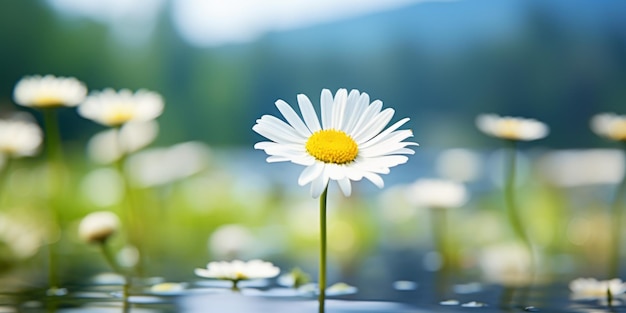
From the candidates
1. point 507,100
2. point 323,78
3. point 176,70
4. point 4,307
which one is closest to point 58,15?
point 176,70

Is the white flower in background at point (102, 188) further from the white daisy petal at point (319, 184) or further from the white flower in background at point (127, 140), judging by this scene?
the white daisy petal at point (319, 184)

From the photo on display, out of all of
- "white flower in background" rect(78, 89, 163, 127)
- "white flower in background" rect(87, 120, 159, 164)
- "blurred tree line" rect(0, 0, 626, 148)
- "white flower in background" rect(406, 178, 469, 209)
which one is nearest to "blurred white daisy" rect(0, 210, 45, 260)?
"white flower in background" rect(87, 120, 159, 164)

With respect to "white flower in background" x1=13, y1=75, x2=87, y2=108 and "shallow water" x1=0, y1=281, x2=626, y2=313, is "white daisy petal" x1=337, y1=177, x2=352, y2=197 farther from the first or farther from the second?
"white flower in background" x1=13, y1=75, x2=87, y2=108

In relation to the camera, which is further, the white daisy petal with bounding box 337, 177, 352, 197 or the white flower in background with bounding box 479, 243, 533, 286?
the white flower in background with bounding box 479, 243, 533, 286

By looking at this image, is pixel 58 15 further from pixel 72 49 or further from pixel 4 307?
pixel 4 307

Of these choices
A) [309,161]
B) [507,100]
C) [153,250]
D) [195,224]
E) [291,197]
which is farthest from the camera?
[507,100]

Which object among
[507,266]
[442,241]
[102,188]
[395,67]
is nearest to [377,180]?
[507,266]

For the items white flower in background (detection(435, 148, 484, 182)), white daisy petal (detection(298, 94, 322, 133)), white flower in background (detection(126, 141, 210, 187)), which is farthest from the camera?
white flower in background (detection(435, 148, 484, 182))

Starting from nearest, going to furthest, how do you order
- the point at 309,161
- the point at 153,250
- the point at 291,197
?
the point at 309,161 < the point at 153,250 < the point at 291,197
